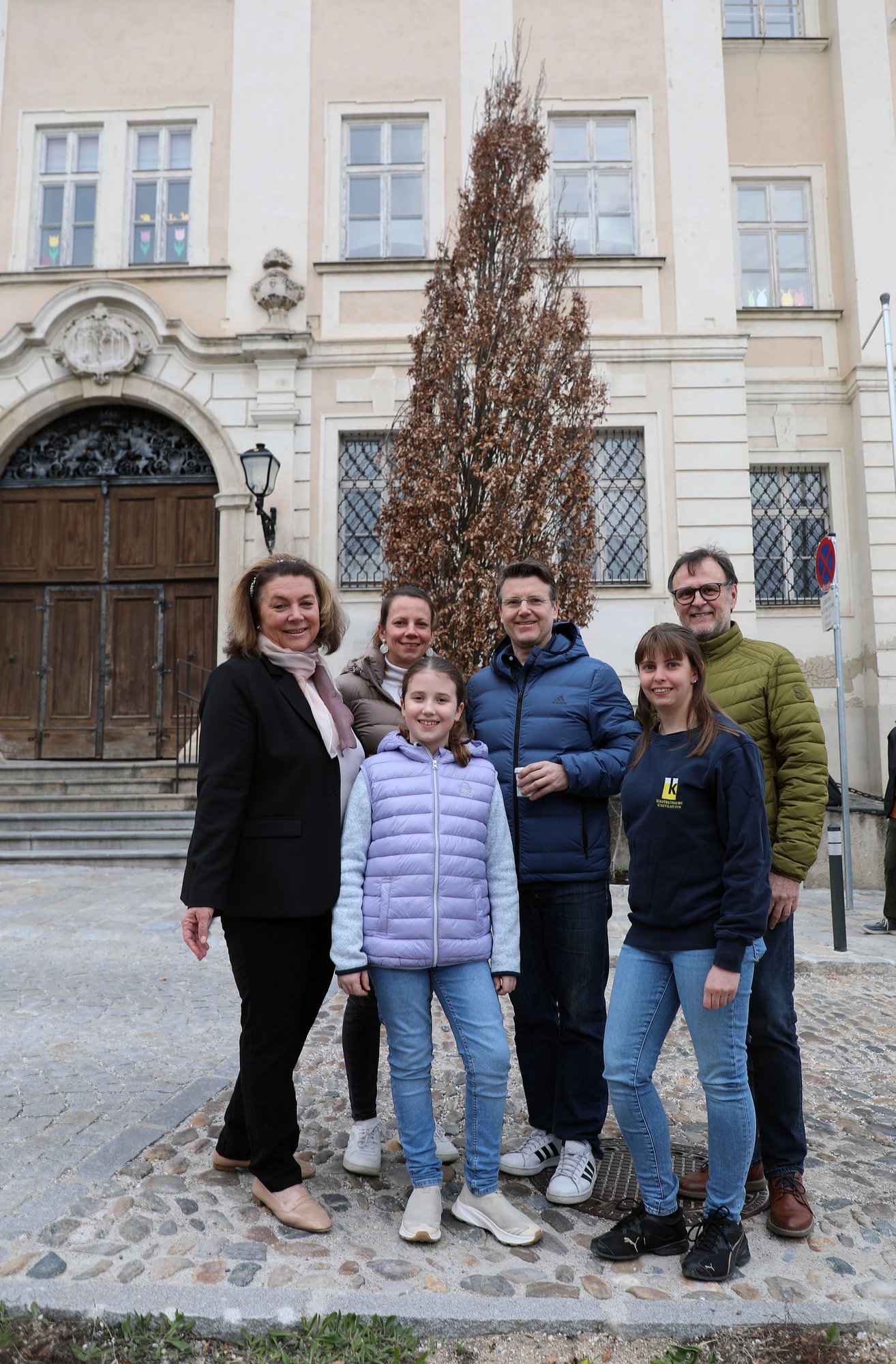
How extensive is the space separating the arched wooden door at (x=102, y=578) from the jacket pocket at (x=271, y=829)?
32.4 feet

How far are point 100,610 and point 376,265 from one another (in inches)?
→ 212

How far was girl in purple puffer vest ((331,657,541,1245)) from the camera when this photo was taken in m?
2.90

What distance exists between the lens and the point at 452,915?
292cm

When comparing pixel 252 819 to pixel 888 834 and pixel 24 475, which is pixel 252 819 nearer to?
pixel 888 834

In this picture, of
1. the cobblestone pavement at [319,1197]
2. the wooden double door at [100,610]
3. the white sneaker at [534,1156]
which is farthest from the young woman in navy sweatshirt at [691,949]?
the wooden double door at [100,610]

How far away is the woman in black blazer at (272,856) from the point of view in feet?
9.63

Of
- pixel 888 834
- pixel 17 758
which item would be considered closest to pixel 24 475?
Result: pixel 17 758

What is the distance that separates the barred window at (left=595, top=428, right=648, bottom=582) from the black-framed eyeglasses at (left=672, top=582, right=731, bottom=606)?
29.4 ft

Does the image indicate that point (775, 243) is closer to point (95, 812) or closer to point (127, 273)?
point (127, 273)

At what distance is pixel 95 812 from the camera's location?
10617mm

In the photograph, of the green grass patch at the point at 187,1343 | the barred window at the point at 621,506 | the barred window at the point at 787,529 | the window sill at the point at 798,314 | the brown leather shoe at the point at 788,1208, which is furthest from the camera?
the window sill at the point at 798,314

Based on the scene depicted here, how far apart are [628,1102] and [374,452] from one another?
412 inches

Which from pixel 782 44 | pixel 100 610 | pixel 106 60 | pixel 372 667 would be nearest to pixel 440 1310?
pixel 372 667

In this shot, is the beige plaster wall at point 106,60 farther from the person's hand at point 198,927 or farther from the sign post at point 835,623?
the person's hand at point 198,927
